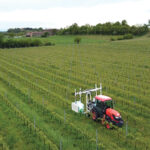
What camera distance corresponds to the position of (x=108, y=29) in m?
109

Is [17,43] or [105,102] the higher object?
[17,43]

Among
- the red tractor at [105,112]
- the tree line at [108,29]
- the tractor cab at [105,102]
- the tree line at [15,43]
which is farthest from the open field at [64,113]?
the tree line at [108,29]

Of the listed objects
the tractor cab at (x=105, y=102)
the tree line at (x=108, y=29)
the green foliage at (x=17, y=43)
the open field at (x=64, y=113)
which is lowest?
the open field at (x=64, y=113)

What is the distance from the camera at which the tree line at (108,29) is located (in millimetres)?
98463

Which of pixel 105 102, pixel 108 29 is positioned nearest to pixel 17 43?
pixel 108 29

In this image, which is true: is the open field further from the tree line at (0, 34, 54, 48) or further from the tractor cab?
the tree line at (0, 34, 54, 48)

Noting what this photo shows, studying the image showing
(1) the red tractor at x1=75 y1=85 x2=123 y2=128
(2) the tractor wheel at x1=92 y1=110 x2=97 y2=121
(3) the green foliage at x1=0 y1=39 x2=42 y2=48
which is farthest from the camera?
(3) the green foliage at x1=0 y1=39 x2=42 y2=48

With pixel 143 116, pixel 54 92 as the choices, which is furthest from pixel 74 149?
pixel 54 92

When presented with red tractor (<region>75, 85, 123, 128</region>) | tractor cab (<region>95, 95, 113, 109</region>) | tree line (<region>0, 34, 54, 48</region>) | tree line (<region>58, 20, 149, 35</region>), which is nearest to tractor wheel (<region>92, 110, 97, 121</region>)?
red tractor (<region>75, 85, 123, 128</region>)

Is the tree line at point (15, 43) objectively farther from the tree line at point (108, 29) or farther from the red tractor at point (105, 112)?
the red tractor at point (105, 112)

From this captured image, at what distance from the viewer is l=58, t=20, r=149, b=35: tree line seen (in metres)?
98.5

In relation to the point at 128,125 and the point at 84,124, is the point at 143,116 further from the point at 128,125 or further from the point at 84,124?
the point at 84,124

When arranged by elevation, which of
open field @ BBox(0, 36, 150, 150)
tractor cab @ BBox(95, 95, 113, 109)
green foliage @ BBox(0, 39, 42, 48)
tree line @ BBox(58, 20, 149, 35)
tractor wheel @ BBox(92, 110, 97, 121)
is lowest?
open field @ BBox(0, 36, 150, 150)

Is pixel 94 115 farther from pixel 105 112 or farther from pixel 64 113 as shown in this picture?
pixel 64 113
